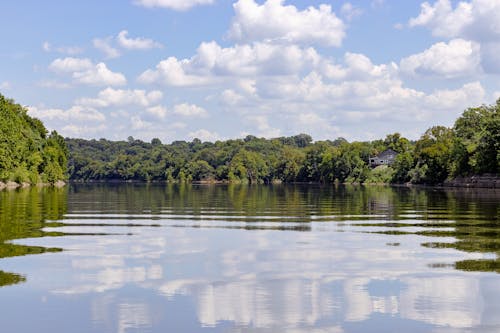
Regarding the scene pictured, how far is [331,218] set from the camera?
1619 inches

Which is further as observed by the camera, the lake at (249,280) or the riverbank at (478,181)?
the riverbank at (478,181)

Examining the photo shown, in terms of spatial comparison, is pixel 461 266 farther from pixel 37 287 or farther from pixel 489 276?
pixel 37 287

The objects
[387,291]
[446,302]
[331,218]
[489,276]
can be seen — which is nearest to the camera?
[446,302]

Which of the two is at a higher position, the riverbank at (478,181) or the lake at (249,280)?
the riverbank at (478,181)

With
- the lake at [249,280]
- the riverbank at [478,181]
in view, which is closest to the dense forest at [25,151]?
the riverbank at [478,181]

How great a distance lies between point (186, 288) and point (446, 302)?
628cm

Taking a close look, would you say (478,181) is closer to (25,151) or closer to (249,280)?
(25,151)

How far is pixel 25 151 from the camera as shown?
138 metres

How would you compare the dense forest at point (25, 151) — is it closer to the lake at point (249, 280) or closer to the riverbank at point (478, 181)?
the riverbank at point (478, 181)

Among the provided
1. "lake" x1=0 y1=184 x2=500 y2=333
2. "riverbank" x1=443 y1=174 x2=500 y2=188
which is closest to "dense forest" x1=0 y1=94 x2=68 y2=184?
"riverbank" x1=443 y1=174 x2=500 y2=188

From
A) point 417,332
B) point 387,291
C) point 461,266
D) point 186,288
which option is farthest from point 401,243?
point 417,332

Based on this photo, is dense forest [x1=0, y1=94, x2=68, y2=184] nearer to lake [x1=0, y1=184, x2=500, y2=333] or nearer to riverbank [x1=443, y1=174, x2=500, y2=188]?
riverbank [x1=443, y1=174, x2=500, y2=188]

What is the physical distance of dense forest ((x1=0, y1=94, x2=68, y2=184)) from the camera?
124 m

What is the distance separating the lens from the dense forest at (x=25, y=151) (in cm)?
12350
